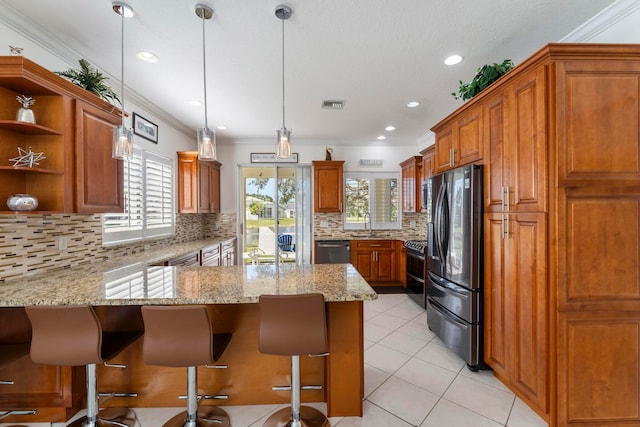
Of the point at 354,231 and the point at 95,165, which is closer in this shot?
the point at 95,165

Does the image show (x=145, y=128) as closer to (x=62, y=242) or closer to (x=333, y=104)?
(x=62, y=242)

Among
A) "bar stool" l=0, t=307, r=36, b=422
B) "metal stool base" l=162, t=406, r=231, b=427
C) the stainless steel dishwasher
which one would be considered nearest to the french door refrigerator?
"metal stool base" l=162, t=406, r=231, b=427

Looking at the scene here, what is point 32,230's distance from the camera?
6.99 feet

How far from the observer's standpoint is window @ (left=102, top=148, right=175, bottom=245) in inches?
121

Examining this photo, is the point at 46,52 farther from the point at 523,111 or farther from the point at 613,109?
the point at 613,109

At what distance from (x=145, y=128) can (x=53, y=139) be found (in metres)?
1.65

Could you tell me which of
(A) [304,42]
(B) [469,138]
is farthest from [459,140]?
(A) [304,42]

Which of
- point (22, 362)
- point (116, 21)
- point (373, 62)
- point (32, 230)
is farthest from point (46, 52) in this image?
point (373, 62)

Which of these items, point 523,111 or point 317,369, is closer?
point 523,111

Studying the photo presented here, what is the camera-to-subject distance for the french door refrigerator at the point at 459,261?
7.57ft

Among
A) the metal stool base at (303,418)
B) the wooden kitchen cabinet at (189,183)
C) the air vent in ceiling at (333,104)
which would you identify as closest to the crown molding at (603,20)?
the air vent in ceiling at (333,104)

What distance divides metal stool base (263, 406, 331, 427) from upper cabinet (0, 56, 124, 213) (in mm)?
2037

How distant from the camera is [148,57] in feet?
8.21

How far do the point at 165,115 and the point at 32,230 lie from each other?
7.74 feet
